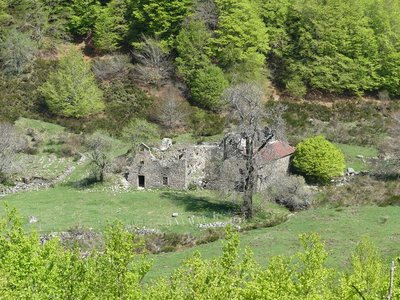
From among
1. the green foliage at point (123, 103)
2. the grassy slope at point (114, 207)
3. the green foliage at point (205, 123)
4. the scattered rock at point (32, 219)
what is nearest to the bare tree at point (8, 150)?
the grassy slope at point (114, 207)

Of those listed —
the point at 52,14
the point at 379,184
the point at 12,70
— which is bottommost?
the point at 379,184

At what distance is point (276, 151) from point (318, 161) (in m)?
3.26

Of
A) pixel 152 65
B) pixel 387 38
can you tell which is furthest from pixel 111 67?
pixel 387 38

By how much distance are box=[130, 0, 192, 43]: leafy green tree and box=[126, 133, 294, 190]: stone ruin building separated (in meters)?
19.5

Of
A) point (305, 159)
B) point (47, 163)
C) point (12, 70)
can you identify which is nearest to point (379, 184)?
point (305, 159)

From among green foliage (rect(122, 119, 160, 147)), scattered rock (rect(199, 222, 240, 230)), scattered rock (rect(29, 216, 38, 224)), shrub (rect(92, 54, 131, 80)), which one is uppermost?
shrub (rect(92, 54, 131, 80))

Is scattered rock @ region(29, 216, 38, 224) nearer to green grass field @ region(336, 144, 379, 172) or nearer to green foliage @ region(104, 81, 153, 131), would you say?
green foliage @ region(104, 81, 153, 131)

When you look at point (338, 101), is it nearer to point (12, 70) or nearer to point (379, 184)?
point (379, 184)

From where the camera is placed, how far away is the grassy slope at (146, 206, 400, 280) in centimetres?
3541

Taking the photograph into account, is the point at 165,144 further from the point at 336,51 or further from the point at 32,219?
the point at 336,51

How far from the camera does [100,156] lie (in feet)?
166

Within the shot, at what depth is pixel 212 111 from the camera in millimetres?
63719

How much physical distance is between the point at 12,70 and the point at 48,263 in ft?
153

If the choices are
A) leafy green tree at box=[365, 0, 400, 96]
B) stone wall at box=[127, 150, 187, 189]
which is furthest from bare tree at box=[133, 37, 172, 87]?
leafy green tree at box=[365, 0, 400, 96]
